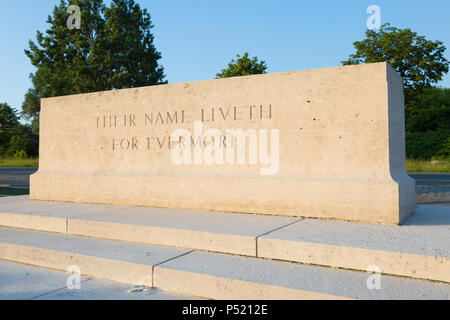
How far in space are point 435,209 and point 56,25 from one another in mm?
28369

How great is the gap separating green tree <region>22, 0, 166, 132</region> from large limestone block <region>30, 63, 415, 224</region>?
21.0m

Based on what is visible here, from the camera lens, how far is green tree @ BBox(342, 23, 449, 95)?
2908cm

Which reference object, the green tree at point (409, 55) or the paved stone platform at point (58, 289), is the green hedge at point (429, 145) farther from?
the paved stone platform at point (58, 289)

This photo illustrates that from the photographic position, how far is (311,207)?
4309 millimetres

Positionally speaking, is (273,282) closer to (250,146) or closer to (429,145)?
(250,146)

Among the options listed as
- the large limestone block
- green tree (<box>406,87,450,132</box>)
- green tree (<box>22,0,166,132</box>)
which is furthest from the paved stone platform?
green tree (<box>406,87,450,132</box>)

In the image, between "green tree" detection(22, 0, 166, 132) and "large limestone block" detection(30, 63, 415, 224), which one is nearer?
"large limestone block" detection(30, 63, 415, 224)

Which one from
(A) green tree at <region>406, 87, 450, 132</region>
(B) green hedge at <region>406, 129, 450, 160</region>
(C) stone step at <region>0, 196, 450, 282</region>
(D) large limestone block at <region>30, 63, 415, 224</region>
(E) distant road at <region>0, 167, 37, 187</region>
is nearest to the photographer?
(C) stone step at <region>0, 196, 450, 282</region>

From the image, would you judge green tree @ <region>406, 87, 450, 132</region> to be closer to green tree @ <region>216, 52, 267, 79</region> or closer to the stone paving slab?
green tree @ <region>216, 52, 267, 79</region>

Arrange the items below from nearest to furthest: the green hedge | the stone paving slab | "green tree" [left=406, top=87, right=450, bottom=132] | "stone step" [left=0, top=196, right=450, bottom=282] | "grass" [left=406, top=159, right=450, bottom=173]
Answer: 1. the stone paving slab
2. "stone step" [left=0, top=196, right=450, bottom=282]
3. "grass" [left=406, top=159, right=450, bottom=173]
4. the green hedge
5. "green tree" [left=406, top=87, right=450, bottom=132]

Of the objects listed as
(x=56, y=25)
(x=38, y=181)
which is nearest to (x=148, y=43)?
(x=56, y=25)

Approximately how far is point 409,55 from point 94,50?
83.2 feet

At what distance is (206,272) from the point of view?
2740mm
